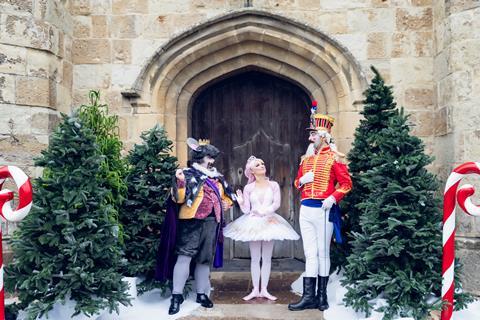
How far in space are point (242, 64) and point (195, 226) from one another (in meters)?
2.41

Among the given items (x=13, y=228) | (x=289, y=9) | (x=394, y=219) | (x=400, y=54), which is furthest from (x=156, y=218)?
(x=400, y=54)

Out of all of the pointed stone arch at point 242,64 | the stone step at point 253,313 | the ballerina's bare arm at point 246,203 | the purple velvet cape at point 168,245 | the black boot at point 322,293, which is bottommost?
the stone step at point 253,313

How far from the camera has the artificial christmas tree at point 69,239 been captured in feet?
13.0

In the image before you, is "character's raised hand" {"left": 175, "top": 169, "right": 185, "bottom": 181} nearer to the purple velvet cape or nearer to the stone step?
the purple velvet cape

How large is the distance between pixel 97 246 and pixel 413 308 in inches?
102

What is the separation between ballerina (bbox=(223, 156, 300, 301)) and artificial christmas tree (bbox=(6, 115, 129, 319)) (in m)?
1.32

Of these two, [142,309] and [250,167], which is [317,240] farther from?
[142,309]

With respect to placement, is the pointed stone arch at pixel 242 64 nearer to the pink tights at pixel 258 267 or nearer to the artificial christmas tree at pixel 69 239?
the pink tights at pixel 258 267

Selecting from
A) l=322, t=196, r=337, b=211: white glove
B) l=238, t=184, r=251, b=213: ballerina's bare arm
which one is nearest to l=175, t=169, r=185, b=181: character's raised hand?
l=238, t=184, r=251, b=213: ballerina's bare arm

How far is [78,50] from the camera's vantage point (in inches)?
236

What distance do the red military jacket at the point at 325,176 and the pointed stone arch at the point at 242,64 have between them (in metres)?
1.10

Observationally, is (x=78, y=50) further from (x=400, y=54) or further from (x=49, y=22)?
(x=400, y=54)

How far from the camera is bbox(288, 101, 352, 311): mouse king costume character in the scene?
4.71m

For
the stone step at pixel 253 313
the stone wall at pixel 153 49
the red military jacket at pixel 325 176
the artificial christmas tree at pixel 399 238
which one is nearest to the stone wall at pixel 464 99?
the stone wall at pixel 153 49
